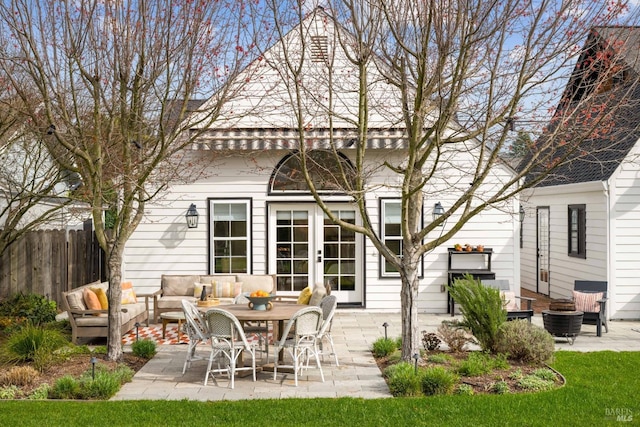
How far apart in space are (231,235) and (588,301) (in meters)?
7.10

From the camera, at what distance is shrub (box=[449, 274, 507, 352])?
913cm

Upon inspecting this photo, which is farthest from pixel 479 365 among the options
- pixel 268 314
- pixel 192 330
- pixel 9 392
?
pixel 9 392

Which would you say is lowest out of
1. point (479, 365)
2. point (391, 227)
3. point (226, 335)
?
point (479, 365)

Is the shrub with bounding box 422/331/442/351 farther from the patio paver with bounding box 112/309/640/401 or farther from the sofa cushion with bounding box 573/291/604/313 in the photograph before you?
the sofa cushion with bounding box 573/291/604/313

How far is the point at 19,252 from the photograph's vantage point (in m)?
13.6

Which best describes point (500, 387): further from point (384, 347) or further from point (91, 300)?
point (91, 300)

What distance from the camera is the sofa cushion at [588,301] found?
11.8 meters

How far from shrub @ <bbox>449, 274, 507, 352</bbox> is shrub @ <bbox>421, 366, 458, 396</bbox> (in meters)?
1.57

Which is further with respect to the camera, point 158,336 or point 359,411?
point 158,336

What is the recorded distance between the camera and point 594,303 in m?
11.8

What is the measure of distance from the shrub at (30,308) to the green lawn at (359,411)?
17.7 feet

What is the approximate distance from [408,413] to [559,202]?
10670mm

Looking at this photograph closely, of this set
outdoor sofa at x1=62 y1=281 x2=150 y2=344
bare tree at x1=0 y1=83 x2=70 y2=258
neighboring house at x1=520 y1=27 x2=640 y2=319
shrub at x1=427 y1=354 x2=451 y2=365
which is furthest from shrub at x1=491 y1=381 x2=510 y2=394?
bare tree at x1=0 y1=83 x2=70 y2=258

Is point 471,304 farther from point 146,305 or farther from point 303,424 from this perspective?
point 146,305
